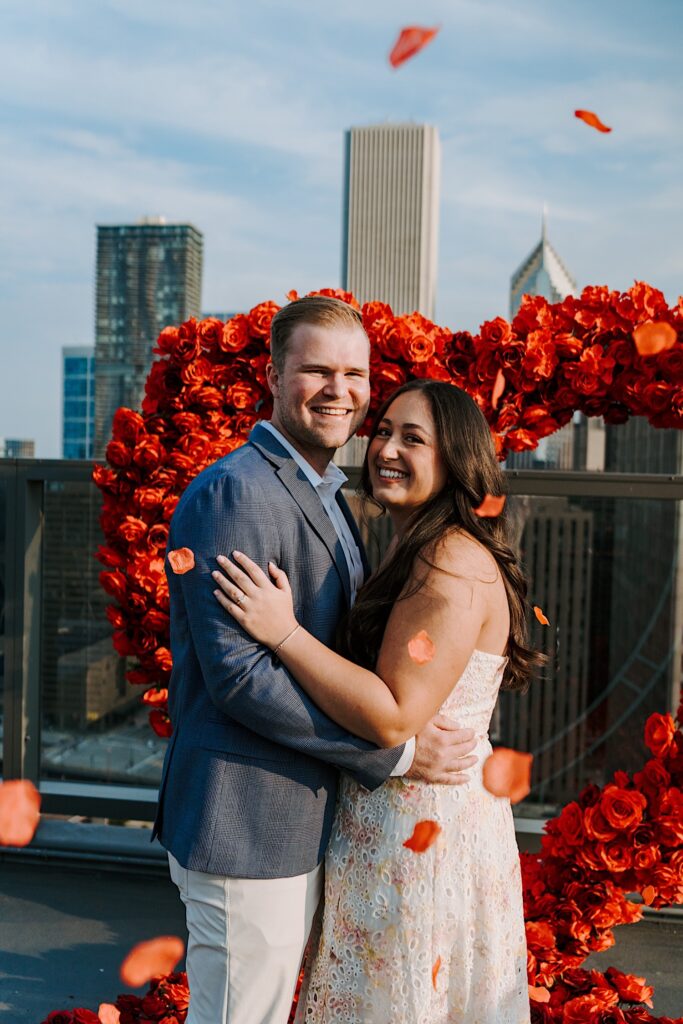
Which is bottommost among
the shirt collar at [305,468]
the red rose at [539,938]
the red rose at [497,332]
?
the red rose at [539,938]

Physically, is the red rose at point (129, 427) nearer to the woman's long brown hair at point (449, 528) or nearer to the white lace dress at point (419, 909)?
the woman's long brown hair at point (449, 528)

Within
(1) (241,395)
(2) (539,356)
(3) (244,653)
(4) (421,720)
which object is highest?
(2) (539,356)

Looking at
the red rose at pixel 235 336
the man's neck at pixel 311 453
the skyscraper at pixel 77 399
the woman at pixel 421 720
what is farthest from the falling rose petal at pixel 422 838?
the skyscraper at pixel 77 399

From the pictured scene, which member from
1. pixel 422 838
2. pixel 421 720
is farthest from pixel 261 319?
pixel 422 838

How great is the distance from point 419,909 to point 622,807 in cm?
125

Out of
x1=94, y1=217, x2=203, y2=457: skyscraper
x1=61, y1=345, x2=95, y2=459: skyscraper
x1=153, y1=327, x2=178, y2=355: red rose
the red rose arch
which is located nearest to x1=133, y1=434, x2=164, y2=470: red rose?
the red rose arch

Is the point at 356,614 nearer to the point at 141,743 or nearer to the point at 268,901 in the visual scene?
the point at 268,901

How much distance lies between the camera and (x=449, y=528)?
204cm

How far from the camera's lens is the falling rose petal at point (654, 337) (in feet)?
10.2

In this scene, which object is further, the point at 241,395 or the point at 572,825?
the point at 241,395

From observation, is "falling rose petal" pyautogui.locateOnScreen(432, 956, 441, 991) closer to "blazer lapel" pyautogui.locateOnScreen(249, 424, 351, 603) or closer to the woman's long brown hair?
the woman's long brown hair

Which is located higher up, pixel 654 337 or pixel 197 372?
pixel 654 337

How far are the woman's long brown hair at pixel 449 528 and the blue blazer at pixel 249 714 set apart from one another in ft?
0.28

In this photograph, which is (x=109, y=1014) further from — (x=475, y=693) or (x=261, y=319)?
(x=261, y=319)
